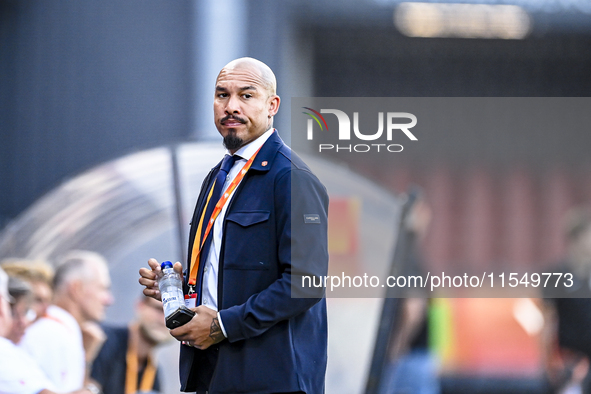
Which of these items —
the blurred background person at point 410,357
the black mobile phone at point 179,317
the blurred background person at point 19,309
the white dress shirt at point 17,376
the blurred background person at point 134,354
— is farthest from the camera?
the blurred background person at point 410,357

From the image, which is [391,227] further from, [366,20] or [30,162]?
[30,162]

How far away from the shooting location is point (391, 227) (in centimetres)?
357

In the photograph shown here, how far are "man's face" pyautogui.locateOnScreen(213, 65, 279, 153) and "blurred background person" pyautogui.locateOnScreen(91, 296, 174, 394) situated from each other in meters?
2.00

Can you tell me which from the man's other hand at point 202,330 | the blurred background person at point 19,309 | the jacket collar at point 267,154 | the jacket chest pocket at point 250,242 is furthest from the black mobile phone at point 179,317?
the blurred background person at point 19,309

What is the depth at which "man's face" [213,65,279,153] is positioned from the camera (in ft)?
5.00

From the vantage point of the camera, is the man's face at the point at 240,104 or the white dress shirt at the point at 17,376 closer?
the man's face at the point at 240,104

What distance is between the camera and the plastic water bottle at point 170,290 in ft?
4.67

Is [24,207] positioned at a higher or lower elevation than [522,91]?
lower

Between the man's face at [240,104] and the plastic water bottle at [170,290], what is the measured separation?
31cm

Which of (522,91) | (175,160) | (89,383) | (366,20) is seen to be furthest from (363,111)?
(366,20)

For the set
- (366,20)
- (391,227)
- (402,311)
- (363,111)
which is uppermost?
(366,20)

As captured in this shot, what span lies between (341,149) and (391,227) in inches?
48.2

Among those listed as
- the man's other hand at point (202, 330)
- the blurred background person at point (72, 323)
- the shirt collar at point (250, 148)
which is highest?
the shirt collar at point (250, 148)

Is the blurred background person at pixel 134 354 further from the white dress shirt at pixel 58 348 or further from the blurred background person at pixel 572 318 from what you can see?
the blurred background person at pixel 572 318
